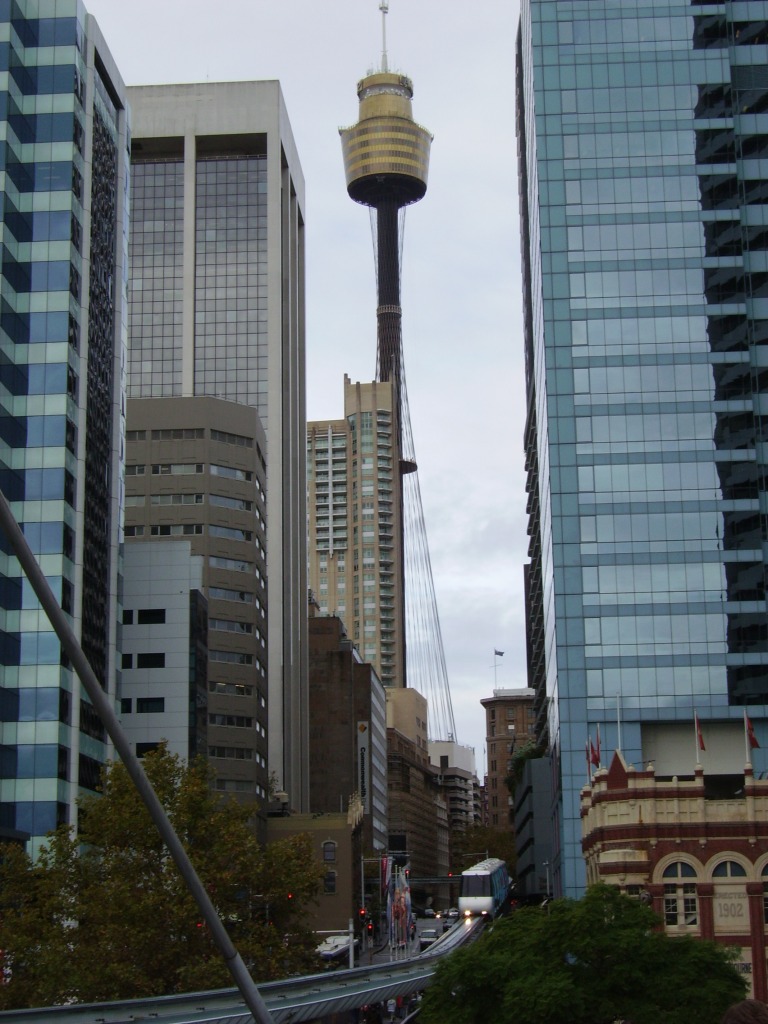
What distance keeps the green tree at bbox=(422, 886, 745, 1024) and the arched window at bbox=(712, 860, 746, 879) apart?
33.7 metres

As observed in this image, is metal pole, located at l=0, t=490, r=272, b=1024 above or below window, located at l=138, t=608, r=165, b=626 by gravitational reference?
below

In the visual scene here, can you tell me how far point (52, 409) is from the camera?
10419 cm

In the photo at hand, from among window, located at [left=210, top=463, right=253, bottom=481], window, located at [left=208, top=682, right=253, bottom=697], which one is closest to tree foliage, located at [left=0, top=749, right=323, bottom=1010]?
window, located at [left=208, top=682, right=253, bottom=697]

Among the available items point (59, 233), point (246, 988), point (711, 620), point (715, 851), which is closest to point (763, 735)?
point (711, 620)

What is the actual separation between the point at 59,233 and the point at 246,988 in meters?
93.1

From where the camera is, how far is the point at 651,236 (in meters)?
124

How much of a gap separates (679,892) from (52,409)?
51.9 m

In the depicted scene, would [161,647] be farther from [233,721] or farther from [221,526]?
[221,526]

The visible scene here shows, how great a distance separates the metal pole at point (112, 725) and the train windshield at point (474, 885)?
10941 centimetres

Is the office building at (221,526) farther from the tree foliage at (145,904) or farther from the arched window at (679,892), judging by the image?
the tree foliage at (145,904)

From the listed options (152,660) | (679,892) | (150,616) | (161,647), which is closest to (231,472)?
(150,616)

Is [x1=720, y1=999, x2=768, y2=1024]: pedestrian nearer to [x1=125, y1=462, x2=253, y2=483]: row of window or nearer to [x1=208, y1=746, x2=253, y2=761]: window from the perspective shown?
[x1=208, y1=746, x2=253, y2=761]: window

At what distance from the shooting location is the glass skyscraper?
4545 inches

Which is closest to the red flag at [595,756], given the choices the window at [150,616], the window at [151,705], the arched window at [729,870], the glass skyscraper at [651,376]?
the glass skyscraper at [651,376]
